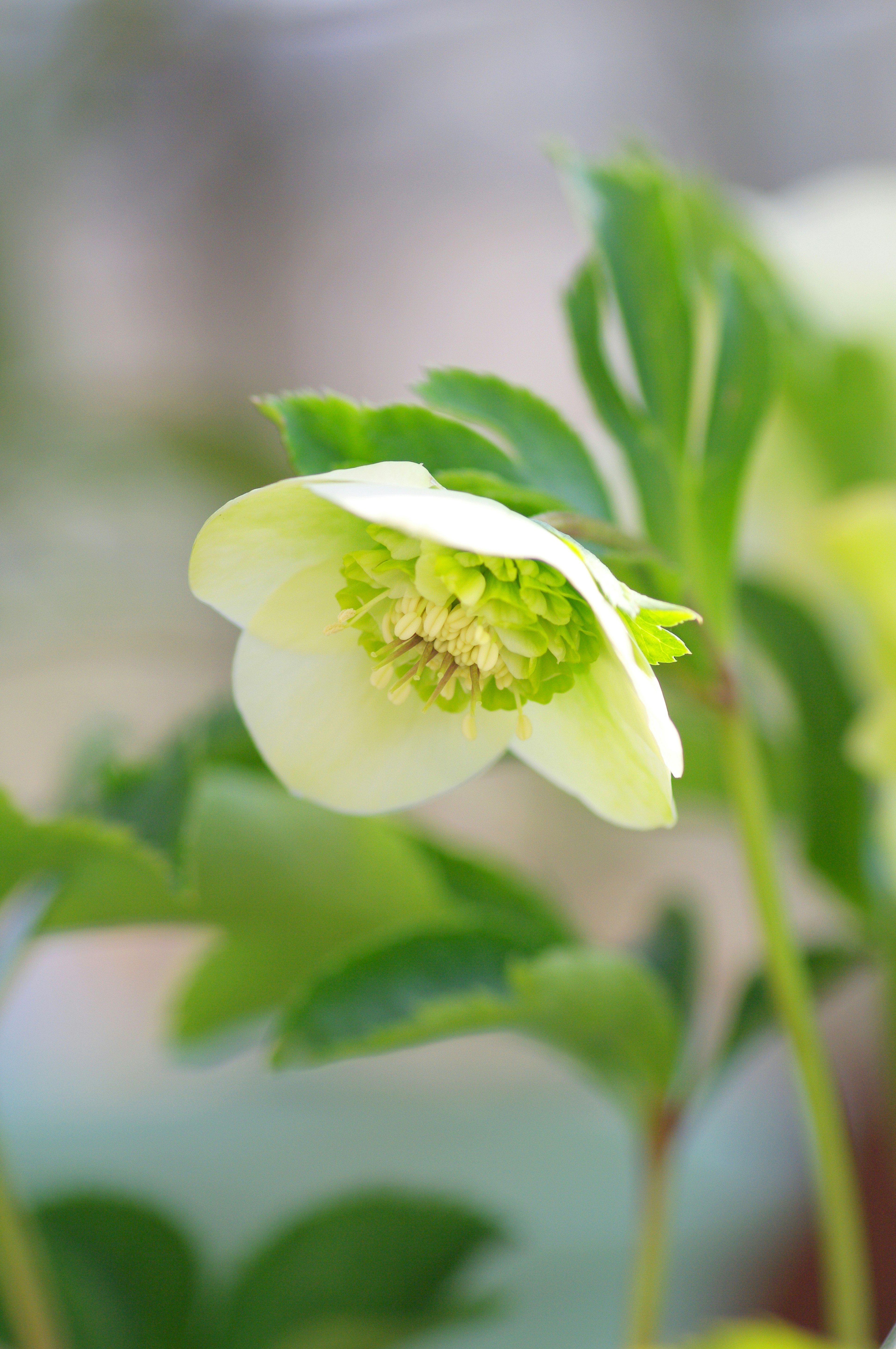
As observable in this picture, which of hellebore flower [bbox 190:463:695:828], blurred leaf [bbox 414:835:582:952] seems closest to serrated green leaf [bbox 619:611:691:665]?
hellebore flower [bbox 190:463:695:828]

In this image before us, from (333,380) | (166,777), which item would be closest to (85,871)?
(166,777)

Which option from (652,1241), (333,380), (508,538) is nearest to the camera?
(508,538)

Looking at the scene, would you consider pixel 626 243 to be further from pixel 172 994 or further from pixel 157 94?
pixel 157 94

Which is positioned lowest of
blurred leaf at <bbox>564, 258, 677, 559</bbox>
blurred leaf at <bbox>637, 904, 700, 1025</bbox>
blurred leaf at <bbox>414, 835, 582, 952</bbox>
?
blurred leaf at <bbox>637, 904, 700, 1025</bbox>

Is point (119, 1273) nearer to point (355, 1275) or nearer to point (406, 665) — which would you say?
point (355, 1275)

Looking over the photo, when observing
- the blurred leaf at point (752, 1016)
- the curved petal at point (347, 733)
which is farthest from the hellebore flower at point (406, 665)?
the blurred leaf at point (752, 1016)

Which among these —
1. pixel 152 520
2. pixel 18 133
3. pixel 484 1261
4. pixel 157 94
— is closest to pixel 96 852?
pixel 484 1261

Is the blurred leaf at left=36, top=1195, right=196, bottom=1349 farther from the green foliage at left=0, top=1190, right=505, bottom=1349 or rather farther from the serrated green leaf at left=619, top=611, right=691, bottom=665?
the serrated green leaf at left=619, top=611, right=691, bottom=665

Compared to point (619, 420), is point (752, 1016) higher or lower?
lower
